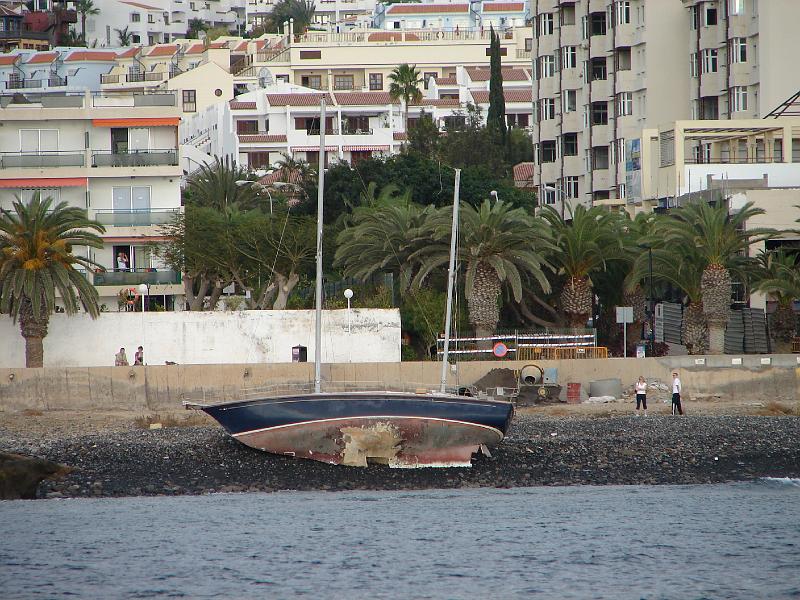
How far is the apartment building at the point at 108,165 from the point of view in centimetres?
5597

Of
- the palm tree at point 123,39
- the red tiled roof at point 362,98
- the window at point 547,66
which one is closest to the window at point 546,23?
the window at point 547,66

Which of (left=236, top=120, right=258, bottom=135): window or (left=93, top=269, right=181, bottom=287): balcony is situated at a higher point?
(left=236, top=120, right=258, bottom=135): window

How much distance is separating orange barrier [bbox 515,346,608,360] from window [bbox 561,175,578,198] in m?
45.8

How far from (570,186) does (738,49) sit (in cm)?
1633

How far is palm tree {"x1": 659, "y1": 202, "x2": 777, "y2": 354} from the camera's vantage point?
152 feet

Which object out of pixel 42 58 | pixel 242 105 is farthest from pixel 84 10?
pixel 242 105

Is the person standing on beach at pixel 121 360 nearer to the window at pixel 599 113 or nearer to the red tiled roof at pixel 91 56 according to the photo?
the window at pixel 599 113

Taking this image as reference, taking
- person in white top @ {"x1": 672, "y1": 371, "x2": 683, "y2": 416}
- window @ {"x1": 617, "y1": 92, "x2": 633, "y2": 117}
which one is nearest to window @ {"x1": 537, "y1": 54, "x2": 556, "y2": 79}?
window @ {"x1": 617, "y1": 92, "x2": 633, "y2": 117}

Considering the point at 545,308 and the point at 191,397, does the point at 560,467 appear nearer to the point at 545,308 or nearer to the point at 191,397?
the point at 191,397

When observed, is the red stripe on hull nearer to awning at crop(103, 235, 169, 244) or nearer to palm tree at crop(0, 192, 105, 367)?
palm tree at crop(0, 192, 105, 367)

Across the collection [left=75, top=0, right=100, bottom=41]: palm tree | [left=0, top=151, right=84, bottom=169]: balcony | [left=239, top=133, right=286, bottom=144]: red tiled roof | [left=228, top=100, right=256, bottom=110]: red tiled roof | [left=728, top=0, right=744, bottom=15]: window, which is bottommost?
[left=0, top=151, right=84, bottom=169]: balcony

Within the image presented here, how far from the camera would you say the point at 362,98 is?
12575 cm

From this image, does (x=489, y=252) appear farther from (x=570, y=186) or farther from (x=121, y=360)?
(x=570, y=186)

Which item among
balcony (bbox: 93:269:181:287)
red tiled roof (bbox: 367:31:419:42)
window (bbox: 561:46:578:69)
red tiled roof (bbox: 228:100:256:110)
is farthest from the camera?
red tiled roof (bbox: 367:31:419:42)
